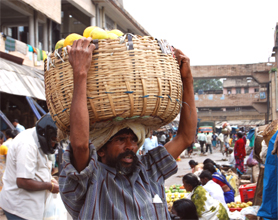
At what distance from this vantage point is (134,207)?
176 cm

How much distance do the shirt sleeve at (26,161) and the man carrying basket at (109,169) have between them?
1.41 meters

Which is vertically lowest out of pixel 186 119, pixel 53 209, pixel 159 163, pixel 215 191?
pixel 215 191

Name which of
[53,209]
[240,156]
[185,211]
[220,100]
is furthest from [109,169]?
[220,100]

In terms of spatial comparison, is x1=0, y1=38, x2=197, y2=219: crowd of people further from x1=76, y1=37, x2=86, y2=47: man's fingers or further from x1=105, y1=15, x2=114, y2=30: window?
x1=105, y1=15, x2=114, y2=30: window

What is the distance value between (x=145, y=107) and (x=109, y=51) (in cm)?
36

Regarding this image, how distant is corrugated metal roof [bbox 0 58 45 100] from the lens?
7898mm

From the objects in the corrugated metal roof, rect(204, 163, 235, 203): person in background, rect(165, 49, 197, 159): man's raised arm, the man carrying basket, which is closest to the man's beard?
the man carrying basket

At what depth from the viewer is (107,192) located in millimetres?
1743

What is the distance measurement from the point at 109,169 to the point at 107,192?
0.47ft

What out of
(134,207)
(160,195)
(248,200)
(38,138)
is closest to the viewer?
(134,207)

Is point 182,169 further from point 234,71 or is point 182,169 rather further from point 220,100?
point 220,100

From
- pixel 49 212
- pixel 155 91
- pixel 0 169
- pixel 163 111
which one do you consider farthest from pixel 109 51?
pixel 0 169

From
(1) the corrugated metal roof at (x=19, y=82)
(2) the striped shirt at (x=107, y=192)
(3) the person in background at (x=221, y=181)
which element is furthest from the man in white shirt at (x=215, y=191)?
(1) the corrugated metal roof at (x=19, y=82)

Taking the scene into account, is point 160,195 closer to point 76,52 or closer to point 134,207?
point 134,207
